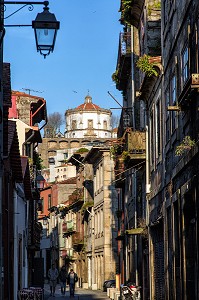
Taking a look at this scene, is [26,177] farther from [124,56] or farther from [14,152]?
[124,56]

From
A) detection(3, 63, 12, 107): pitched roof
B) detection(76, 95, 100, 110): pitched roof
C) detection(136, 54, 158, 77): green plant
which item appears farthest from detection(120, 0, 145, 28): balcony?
detection(76, 95, 100, 110): pitched roof

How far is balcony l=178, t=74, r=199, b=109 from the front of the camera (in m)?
14.0

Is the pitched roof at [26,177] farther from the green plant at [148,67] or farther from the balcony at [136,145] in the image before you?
the green plant at [148,67]

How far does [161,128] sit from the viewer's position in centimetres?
2405

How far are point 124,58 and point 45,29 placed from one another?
25.6 meters

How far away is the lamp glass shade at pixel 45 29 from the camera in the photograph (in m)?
11.6

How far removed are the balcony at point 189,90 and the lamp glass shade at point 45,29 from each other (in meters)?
3.24

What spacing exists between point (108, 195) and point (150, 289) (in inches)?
1202

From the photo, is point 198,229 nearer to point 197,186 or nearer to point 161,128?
point 197,186

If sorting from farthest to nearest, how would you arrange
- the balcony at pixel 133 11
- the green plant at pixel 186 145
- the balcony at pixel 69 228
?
the balcony at pixel 69 228 → the balcony at pixel 133 11 → the green plant at pixel 186 145

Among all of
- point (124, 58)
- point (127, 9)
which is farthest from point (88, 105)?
point (127, 9)

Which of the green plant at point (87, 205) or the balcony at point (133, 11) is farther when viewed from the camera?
the green plant at point (87, 205)

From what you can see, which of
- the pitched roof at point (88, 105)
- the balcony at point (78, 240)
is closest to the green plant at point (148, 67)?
the balcony at point (78, 240)

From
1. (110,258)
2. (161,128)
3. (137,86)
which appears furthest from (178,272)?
(110,258)
